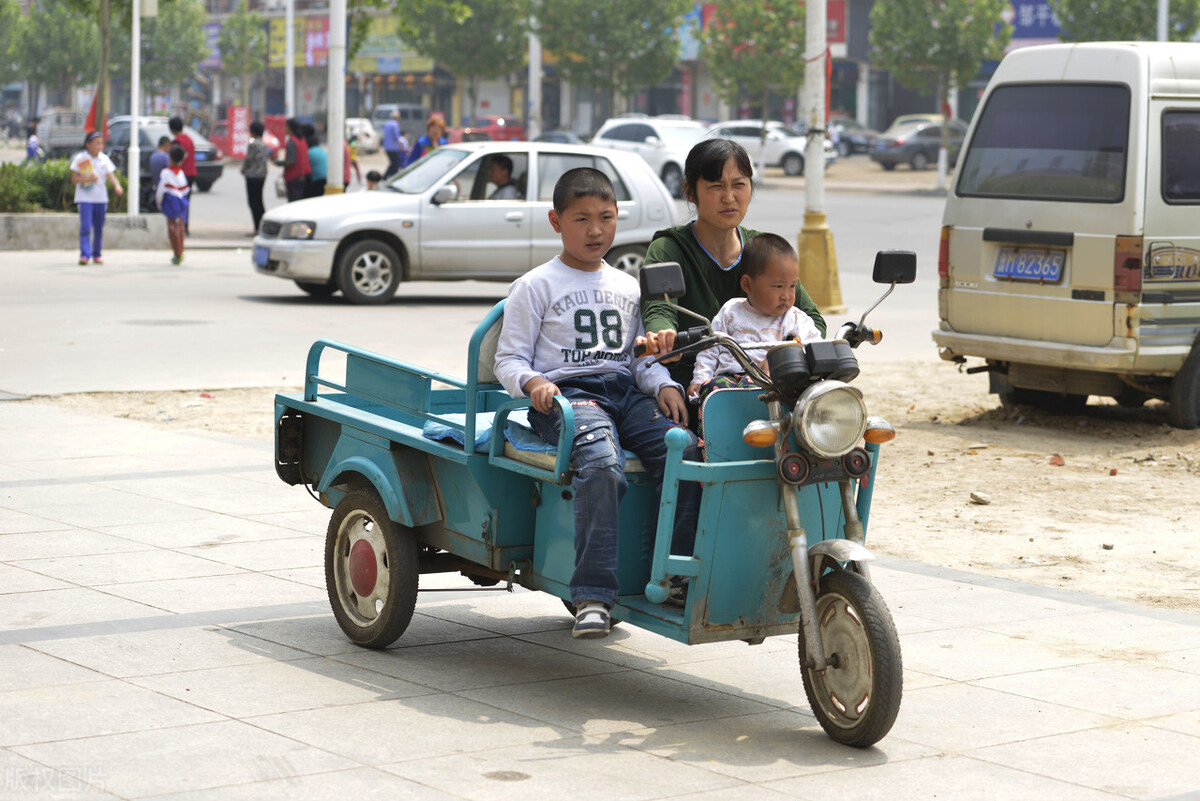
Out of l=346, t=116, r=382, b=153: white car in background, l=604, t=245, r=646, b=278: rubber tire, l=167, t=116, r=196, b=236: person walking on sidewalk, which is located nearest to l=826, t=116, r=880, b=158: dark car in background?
l=346, t=116, r=382, b=153: white car in background

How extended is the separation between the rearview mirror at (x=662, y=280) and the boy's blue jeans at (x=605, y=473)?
0.42 metres

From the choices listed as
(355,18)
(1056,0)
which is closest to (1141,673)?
(355,18)

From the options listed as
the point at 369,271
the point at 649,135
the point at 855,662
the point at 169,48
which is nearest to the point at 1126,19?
the point at 649,135

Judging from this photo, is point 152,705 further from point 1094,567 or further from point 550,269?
point 1094,567

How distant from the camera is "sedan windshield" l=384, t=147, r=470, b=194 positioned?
17.5 metres

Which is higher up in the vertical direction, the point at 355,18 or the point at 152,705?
the point at 355,18

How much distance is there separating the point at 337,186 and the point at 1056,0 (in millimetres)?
31460

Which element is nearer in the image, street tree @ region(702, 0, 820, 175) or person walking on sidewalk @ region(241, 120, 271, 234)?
person walking on sidewalk @ region(241, 120, 271, 234)

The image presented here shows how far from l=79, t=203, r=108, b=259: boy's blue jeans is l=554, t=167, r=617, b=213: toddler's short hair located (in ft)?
56.6

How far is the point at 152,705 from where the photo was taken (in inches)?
190

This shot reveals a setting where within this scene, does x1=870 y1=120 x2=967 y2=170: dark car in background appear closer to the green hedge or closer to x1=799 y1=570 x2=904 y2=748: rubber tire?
the green hedge

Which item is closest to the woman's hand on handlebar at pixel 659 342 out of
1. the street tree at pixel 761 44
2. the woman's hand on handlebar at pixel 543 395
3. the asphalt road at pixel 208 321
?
the woman's hand on handlebar at pixel 543 395

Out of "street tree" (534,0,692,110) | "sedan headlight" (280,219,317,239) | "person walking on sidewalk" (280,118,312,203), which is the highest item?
"street tree" (534,0,692,110)

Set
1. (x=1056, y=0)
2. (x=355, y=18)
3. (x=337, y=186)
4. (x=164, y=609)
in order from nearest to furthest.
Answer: (x=164, y=609), (x=337, y=186), (x=355, y=18), (x=1056, y=0)
